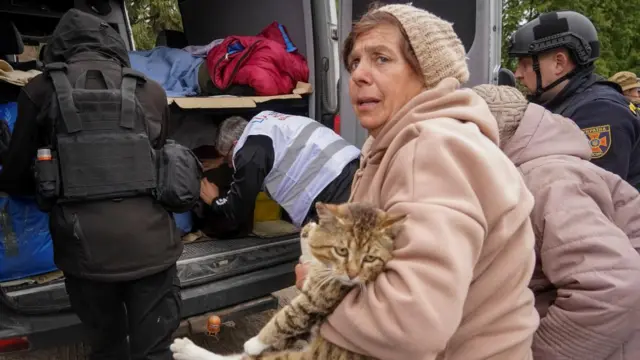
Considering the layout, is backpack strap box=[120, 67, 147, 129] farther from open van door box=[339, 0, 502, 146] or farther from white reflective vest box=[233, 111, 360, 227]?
open van door box=[339, 0, 502, 146]

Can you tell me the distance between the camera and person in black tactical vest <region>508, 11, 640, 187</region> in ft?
8.55

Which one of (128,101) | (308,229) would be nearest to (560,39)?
(308,229)

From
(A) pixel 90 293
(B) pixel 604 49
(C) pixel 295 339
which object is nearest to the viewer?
(C) pixel 295 339

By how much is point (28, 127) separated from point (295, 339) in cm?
191

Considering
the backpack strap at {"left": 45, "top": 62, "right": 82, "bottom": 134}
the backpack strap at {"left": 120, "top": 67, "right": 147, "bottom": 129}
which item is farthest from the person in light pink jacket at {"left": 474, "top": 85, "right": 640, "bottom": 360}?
the backpack strap at {"left": 45, "top": 62, "right": 82, "bottom": 134}

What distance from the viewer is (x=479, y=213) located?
1170 mm

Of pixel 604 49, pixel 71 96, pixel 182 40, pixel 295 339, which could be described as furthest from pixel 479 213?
pixel 604 49

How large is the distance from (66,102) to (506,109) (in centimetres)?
196

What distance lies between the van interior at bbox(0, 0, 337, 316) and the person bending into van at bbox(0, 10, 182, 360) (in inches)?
13.0

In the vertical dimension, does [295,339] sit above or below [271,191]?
above

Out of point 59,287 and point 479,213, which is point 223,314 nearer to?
point 59,287

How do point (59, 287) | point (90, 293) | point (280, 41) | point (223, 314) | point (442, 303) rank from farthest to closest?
point (280, 41) < point (223, 314) < point (59, 287) < point (90, 293) < point (442, 303)

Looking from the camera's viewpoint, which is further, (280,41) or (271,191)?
(280,41)

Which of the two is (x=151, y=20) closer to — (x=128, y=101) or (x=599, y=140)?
(x=128, y=101)
